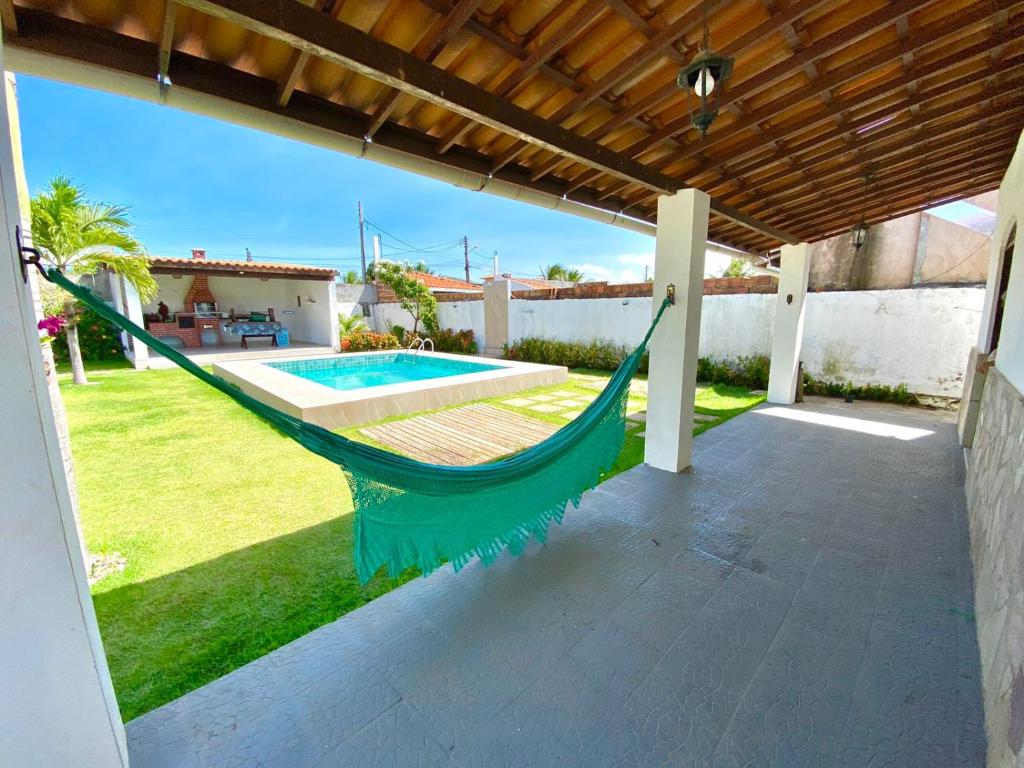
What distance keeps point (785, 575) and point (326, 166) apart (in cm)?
2422

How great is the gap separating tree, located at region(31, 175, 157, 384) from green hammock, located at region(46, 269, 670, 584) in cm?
624

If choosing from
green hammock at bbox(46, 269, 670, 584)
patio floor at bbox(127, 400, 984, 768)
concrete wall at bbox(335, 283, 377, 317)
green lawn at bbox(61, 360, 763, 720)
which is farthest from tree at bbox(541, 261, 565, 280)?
green hammock at bbox(46, 269, 670, 584)

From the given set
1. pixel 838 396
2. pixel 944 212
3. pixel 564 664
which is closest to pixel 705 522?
pixel 564 664

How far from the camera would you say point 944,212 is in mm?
7207

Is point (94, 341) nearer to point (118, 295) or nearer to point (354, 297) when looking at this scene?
point (118, 295)

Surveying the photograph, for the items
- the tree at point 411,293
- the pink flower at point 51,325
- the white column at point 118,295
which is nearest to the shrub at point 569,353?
the tree at point 411,293

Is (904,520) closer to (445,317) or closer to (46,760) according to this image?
(46,760)

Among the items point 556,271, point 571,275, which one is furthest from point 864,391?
point 556,271

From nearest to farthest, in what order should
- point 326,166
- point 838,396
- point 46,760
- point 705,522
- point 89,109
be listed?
1. point 46,760
2. point 705,522
3. point 838,396
4. point 89,109
5. point 326,166

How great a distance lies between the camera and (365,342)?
10.8 meters

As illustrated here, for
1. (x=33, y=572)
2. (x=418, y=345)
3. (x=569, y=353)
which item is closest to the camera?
(x=33, y=572)

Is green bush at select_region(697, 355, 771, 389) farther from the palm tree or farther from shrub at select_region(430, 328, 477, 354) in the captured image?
the palm tree

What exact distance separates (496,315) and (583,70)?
8356 mm

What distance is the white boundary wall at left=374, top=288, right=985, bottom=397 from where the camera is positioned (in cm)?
544
